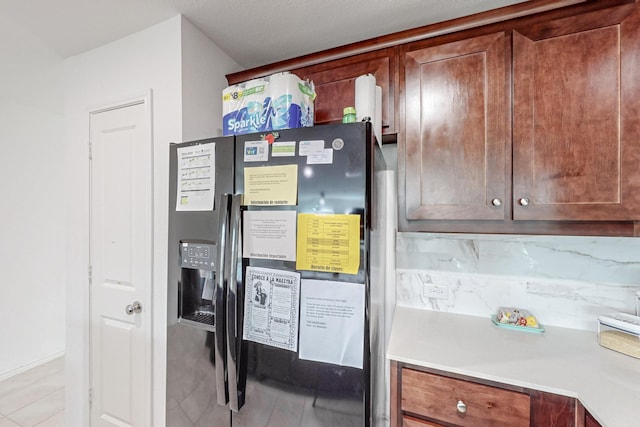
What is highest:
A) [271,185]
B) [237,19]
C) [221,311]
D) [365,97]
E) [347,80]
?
[237,19]

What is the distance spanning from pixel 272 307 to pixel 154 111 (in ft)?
4.48

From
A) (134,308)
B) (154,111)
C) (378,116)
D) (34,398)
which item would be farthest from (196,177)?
(34,398)

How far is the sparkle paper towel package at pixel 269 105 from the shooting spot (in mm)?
1099

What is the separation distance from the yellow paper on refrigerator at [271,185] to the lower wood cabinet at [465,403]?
803 millimetres

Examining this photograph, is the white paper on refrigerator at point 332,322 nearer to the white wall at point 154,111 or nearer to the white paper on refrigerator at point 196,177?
the white paper on refrigerator at point 196,177

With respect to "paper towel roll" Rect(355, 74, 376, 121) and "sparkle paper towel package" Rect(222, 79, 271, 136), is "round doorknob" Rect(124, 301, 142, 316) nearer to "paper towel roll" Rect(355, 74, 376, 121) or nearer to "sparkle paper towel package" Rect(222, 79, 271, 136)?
"sparkle paper towel package" Rect(222, 79, 271, 136)

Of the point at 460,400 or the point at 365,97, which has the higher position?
the point at 365,97

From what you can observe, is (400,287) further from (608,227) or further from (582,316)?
(608,227)

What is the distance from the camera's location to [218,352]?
3.37 ft

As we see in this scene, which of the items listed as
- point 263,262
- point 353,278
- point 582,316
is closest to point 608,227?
point 582,316

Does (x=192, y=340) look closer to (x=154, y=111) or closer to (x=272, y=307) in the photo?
(x=272, y=307)

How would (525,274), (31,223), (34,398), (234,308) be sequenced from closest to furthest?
(234,308), (525,274), (34,398), (31,223)

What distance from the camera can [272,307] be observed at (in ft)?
3.23

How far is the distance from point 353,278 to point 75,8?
2014mm
